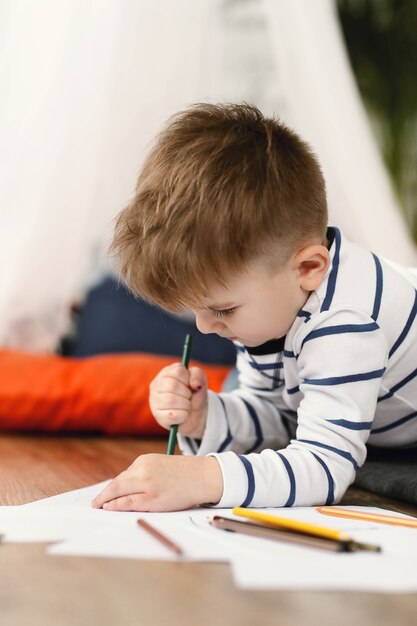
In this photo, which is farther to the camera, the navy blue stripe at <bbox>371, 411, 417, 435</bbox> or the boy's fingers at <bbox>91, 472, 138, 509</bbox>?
the navy blue stripe at <bbox>371, 411, 417, 435</bbox>

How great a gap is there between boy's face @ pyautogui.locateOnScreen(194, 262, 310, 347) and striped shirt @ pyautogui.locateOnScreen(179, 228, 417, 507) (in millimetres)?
24

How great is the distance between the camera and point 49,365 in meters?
1.53

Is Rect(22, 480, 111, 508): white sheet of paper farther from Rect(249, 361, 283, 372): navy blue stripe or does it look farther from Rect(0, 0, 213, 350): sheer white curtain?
Rect(0, 0, 213, 350): sheer white curtain

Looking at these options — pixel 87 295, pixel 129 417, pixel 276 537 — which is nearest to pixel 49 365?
pixel 129 417

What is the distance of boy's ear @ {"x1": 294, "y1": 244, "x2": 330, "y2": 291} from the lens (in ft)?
2.89

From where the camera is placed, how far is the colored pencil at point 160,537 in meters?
0.65

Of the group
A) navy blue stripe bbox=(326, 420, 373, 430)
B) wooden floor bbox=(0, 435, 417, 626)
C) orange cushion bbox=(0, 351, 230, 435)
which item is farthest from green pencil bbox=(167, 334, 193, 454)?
orange cushion bbox=(0, 351, 230, 435)

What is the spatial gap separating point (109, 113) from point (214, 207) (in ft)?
3.22

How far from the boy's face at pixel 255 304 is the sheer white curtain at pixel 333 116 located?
0.89 meters

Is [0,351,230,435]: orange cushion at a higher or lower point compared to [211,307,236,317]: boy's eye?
lower

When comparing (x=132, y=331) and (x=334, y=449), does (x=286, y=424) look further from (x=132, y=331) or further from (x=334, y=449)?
(x=132, y=331)

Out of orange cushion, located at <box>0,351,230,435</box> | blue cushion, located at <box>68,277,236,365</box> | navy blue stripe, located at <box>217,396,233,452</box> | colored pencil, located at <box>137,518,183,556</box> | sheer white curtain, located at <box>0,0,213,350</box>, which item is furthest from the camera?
blue cushion, located at <box>68,277,236,365</box>

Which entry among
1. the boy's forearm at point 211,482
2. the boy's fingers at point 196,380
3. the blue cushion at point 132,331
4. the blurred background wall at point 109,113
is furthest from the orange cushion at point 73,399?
the boy's forearm at point 211,482

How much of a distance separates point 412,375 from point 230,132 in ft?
1.17
